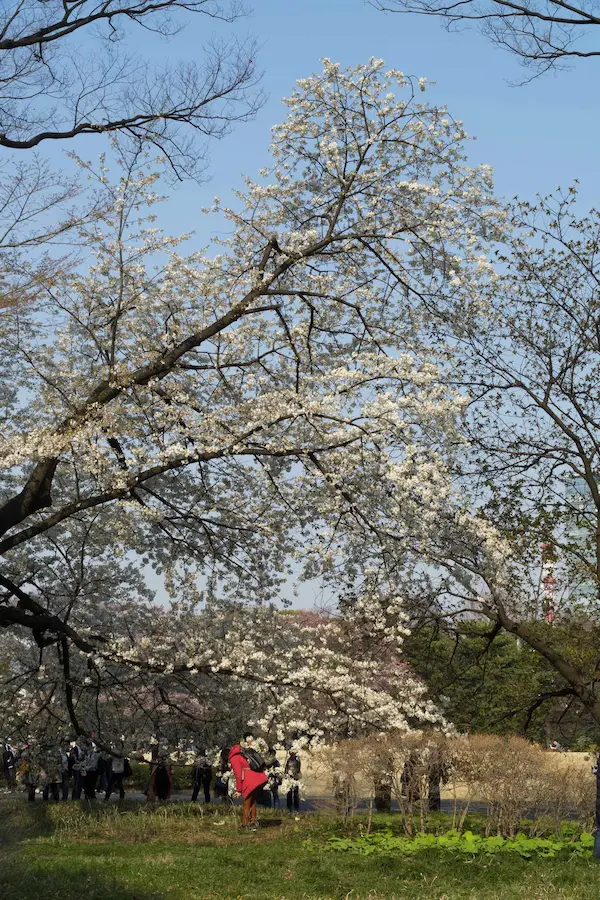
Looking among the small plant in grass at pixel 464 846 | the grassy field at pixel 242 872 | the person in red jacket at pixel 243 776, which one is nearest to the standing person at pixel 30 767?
the grassy field at pixel 242 872

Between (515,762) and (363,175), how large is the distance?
28.6ft

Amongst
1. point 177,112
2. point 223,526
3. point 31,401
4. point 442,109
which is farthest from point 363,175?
point 31,401

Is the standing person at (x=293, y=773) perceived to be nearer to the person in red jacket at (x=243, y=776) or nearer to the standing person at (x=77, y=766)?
the person in red jacket at (x=243, y=776)

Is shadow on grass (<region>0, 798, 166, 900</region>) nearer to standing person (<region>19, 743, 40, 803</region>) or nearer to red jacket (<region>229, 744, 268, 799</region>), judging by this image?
red jacket (<region>229, 744, 268, 799</region>)

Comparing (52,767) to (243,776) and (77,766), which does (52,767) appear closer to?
(77,766)

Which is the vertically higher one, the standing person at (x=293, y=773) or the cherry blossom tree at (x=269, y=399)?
the cherry blossom tree at (x=269, y=399)

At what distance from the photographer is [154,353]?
38.8 feet

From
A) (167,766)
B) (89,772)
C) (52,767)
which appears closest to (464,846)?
(167,766)

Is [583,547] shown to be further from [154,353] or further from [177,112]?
[177,112]

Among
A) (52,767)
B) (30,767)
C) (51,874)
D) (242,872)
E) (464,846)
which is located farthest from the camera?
(30,767)

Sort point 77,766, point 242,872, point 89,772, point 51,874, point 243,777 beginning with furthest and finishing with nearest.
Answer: point 89,772 → point 77,766 → point 243,777 → point 242,872 → point 51,874

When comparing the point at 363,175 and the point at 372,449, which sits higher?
the point at 363,175

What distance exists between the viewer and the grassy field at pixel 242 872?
343 inches

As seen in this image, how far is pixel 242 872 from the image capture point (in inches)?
414
